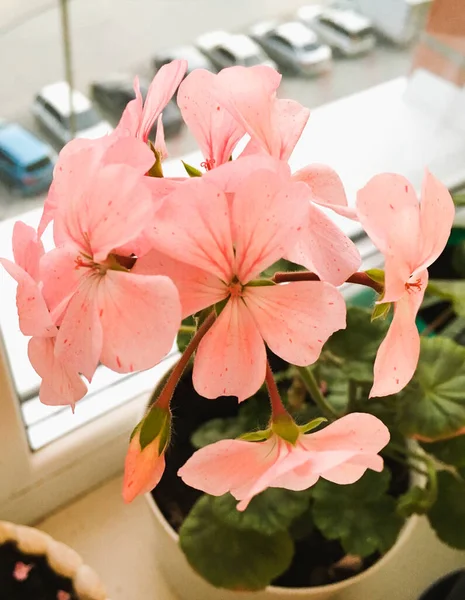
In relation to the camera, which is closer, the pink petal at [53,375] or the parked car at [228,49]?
the pink petal at [53,375]

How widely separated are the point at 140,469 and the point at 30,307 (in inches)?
4.1

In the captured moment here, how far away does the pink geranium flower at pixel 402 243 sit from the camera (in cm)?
29

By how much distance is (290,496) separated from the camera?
561 mm

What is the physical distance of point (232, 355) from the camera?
31 cm

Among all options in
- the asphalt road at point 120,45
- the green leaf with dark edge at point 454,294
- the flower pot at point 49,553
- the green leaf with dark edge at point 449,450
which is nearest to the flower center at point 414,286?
the green leaf with dark edge at point 454,294

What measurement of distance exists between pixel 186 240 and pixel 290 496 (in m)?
0.34

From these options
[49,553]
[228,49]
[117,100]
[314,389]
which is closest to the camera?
[314,389]

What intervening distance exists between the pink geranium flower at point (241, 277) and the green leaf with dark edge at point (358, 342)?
0.97 ft

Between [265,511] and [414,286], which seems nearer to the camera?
[414,286]

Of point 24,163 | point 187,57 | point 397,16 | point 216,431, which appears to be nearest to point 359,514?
point 216,431

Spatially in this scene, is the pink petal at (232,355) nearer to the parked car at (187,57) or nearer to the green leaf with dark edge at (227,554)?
the green leaf with dark edge at (227,554)

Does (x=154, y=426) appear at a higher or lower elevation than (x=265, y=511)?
higher

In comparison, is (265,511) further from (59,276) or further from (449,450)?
(59,276)

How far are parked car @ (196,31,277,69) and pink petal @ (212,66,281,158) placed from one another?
0.75 m
